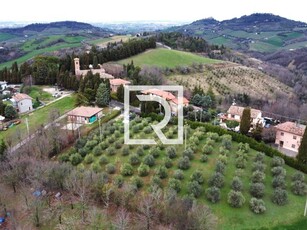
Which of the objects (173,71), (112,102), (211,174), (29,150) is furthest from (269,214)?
(173,71)

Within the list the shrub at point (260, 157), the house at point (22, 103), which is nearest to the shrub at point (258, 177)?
the shrub at point (260, 157)

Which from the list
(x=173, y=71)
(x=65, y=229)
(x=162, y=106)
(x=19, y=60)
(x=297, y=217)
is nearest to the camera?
(x=65, y=229)

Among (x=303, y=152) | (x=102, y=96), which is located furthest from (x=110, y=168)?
(x=102, y=96)

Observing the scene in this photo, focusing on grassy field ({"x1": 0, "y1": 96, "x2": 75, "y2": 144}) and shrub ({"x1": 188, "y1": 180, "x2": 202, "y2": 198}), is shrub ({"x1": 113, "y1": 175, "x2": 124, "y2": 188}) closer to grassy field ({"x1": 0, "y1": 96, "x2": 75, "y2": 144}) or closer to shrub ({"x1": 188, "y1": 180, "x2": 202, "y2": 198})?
shrub ({"x1": 188, "y1": 180, "x2": 202, "y2": 198})

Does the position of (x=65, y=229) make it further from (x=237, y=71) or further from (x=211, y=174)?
(x=237, y=71)

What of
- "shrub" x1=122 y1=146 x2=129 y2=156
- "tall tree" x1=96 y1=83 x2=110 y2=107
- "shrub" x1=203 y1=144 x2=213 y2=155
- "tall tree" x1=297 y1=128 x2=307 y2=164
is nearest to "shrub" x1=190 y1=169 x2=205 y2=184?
"shrub" x1=203 y1=144 x2=213 y2=155

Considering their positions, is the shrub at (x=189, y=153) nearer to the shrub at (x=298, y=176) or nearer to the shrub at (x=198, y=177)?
the shrub at (x=198, y=177)
